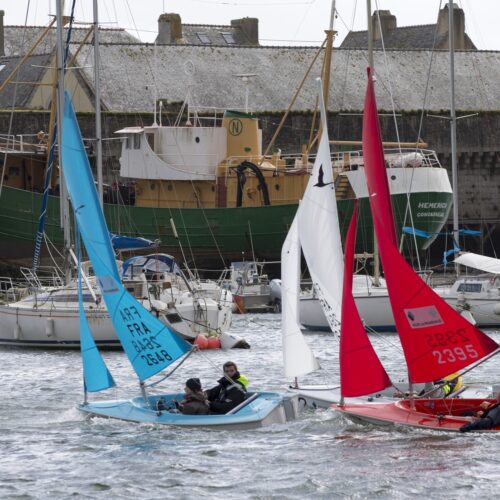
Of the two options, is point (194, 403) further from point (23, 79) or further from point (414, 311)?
point (23, 79)

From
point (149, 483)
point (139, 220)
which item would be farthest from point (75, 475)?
point (139, 220)

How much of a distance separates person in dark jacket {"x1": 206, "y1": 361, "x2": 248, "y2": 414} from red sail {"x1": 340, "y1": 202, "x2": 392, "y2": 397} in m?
1.37

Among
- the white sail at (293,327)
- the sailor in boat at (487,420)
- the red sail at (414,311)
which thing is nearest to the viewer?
the sailor in boat at (487,420)

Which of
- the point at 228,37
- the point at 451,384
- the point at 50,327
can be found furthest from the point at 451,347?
the point at 228,37

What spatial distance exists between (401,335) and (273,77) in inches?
1782

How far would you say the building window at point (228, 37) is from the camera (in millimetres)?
77762

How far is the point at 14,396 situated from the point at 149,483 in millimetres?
8719

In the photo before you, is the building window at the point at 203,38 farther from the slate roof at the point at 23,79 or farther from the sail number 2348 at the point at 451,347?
the sail number 2348 at the point at 451,347

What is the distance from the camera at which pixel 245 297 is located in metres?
46.3

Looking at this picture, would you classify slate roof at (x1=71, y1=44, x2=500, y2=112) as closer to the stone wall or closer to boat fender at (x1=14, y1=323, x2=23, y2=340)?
the stone wall

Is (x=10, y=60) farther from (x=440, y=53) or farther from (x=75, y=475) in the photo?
(x=75, y=475)

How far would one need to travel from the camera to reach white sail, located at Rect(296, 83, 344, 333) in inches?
883

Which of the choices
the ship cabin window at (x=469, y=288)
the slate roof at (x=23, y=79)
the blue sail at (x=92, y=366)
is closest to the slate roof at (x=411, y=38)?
the slate roof at (x=23, y=79)

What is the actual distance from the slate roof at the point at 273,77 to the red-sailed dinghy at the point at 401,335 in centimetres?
3917
